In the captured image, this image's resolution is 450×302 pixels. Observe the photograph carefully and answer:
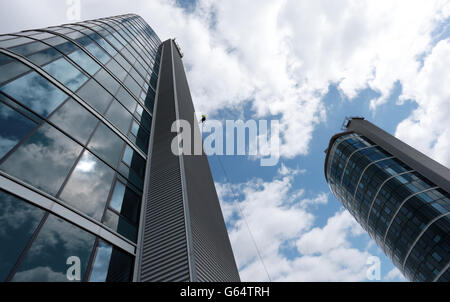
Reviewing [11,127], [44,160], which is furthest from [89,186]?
[11,127]

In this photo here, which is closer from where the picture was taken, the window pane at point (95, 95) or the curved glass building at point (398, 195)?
the window pane at point (95, 95)

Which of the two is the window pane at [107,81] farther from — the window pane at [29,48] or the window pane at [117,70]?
the window pane at [29,48]

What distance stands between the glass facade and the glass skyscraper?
0.09 feet

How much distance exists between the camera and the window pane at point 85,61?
12.6 m

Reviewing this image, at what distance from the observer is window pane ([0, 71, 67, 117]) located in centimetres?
790

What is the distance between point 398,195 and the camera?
4812cm

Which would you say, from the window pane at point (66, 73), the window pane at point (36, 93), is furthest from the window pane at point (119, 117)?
the window pane at point (36, 93)

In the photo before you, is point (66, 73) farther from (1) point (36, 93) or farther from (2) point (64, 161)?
(2) point (64, 161)

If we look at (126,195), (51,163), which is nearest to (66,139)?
(51,163)

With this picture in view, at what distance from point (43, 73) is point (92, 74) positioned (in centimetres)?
347

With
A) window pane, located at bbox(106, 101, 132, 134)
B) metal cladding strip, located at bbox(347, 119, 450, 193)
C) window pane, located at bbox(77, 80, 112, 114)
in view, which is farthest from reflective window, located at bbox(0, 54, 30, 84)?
metal cladding strip, located at bbox(347, 119, 450, 193)

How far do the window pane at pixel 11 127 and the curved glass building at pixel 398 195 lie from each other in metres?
54.1
